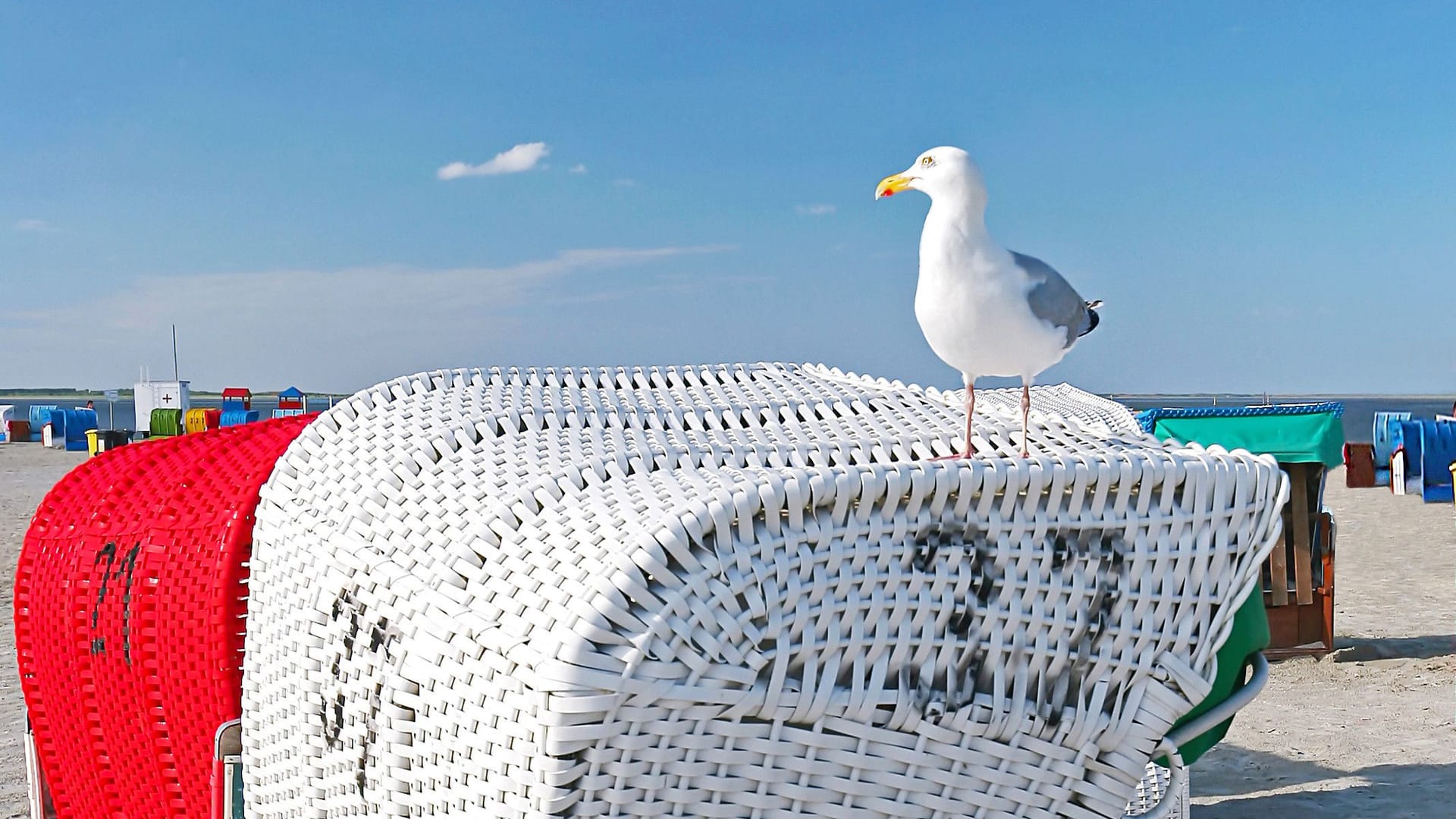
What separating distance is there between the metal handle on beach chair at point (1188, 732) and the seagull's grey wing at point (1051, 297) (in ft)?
2.54

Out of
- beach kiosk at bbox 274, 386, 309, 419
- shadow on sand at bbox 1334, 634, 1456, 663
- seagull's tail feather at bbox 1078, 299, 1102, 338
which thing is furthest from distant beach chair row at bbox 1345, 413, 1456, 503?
beach kiosk at bbox 274, 386, 309, 419

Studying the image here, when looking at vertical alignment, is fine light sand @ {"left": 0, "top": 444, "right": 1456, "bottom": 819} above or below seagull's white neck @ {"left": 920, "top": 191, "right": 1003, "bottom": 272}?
below

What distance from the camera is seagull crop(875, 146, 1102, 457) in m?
2.33

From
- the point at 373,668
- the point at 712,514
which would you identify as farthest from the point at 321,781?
the point at 712,514

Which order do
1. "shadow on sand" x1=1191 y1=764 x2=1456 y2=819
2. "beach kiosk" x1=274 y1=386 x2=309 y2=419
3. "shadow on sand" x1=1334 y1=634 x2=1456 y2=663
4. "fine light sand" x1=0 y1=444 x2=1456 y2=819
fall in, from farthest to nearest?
"beach kiosk" x1=274 y1=386 x2=309 y2=419, "shadow on sand" x1=1334 y1=634 x2=1456 y2=663, "fine light sand" x1=0 y1=444 x2=1456 y2=819, "shadow on sand" x1=1191 y1=764 x2=1456 y2=819

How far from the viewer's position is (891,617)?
1.68 m

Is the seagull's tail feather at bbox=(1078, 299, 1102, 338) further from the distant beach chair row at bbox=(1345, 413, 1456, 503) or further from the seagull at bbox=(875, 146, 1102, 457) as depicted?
the distant beach chair row at bbox=(1345, 413, 1456, 503)

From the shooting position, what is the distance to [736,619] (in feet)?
5.13

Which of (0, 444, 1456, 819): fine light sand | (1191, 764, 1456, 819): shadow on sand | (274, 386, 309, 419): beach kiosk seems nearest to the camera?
(1191, 764, 1456, 819): shadow on sand

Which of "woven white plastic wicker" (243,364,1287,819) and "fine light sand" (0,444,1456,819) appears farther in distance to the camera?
"fine light sand" (0,444,1456,819)

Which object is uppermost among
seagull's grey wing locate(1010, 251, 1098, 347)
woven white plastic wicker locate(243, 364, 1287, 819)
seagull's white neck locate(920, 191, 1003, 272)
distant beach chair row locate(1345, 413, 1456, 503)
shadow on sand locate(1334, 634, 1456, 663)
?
seagull's white neck locate(920, 191, 1003, 272)

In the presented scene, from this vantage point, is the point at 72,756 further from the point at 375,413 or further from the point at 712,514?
the point at 712,514

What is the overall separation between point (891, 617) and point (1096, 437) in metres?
0.67

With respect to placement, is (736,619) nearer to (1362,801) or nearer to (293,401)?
(1362,801)
